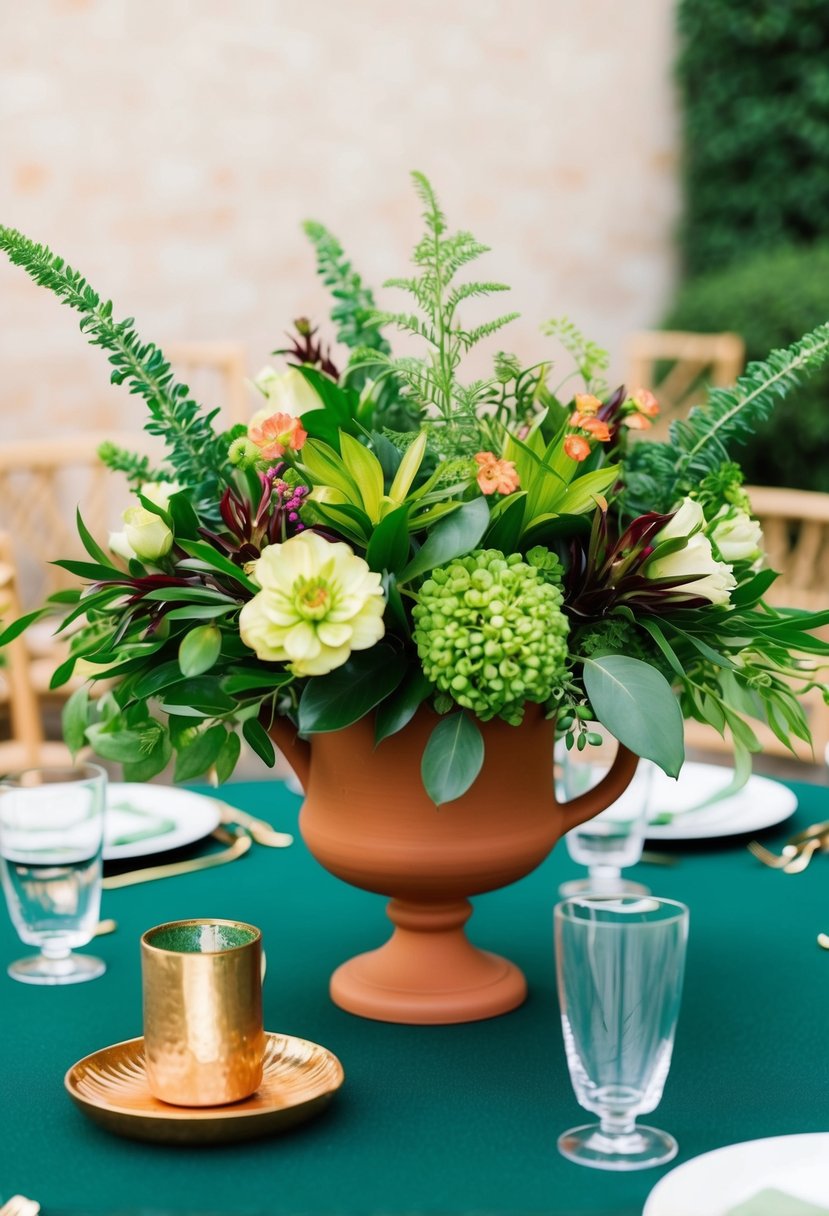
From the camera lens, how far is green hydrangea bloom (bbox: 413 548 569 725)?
39.6 inches

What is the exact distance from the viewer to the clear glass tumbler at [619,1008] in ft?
2.93

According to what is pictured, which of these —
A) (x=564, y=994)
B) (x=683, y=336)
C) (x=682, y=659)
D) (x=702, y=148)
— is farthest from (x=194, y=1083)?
(x=702, y=148)

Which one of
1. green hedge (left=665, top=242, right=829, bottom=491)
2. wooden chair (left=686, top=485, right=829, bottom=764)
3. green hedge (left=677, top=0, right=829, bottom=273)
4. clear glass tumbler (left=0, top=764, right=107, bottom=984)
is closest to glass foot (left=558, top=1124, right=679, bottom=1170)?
clear glass tumbler (left=0, top=764, right=107, bottom=984)

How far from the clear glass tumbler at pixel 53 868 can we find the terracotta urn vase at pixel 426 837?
21cm

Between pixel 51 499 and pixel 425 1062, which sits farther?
pixel 51 499

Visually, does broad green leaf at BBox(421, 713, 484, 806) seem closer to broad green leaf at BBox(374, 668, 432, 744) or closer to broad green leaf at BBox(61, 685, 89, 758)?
broad green leaf at BBox(374, 668, 432, 744)

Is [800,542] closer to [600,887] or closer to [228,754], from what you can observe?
[600,887]

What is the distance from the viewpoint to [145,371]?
118 cm

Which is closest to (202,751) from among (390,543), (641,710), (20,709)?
(390,543)

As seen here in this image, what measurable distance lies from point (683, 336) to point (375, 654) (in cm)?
581

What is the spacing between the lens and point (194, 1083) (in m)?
0.99

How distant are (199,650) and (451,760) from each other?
19 cm

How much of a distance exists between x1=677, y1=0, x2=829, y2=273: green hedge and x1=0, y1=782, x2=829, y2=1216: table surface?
606 cm

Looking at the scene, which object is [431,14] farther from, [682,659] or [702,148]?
[682,659]
